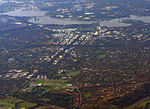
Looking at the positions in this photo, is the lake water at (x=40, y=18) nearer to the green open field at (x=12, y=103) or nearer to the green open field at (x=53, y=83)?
the green open field at (x=53, y=83)

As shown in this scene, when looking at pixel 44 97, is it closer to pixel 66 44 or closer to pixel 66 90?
pixel 66 90

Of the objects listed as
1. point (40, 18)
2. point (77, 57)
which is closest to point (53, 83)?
point (77, 57)

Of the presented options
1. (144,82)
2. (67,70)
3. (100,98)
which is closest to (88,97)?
(100,98)

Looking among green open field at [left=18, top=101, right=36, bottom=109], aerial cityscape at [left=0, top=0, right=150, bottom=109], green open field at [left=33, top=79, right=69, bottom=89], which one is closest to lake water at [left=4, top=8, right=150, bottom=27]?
aerial cityscape at [left=0, top=0, right=150, bottom=109]

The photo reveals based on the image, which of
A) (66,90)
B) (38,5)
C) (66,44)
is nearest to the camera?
(66,90)

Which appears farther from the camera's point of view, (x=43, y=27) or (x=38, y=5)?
(x=38, y=5)

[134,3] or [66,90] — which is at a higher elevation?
[134,3]

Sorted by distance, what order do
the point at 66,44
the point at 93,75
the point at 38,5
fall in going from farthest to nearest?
the point at 38,5
the point at 66,44
the point at 93,75

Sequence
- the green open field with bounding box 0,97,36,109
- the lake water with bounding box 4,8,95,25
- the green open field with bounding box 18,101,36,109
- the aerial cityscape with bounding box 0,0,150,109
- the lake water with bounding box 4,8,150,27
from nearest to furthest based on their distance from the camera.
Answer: the green open field with bounding box 18,101,36,109, the green open field with bounding box 0,97,36,109, the aerial cityscape with bounding box 0,0,150,109, the lake water with bounding box 4,8,150,27, the lake water with bounding box 4,8,95,25

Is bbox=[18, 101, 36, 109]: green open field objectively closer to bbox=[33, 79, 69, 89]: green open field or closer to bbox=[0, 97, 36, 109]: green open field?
bbox=[0, 97, 36, 109]: green open field
